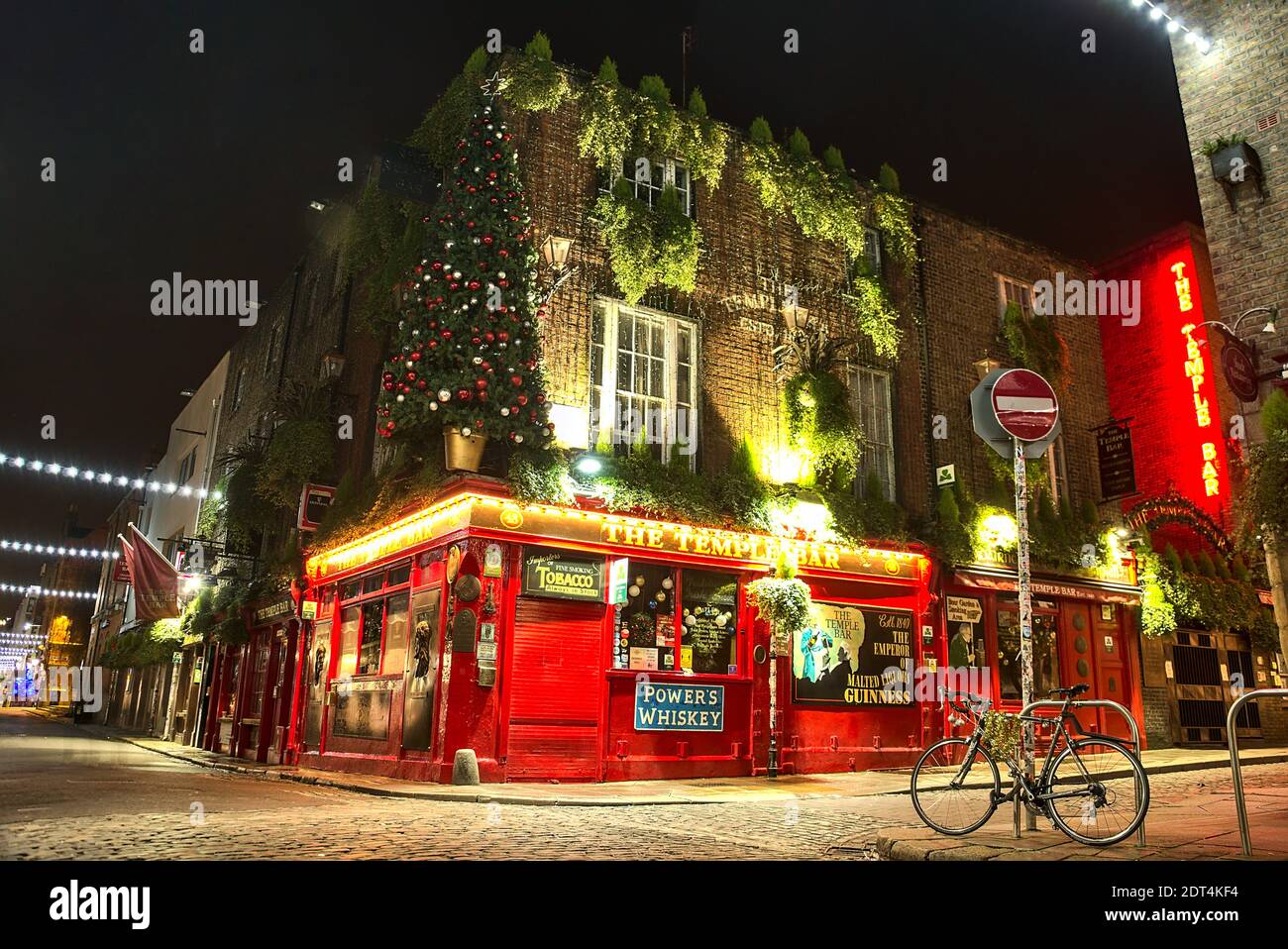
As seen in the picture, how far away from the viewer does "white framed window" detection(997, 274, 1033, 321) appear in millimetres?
19891

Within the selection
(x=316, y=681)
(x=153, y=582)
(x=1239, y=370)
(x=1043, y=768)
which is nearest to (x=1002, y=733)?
(x=1043, y=768)

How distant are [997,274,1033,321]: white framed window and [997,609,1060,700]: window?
659 cm

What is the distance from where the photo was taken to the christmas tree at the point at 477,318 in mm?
13039

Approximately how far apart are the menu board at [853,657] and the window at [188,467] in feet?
83.0

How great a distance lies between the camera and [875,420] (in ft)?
57.8

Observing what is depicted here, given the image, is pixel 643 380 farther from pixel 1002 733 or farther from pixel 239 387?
pixel 239 387

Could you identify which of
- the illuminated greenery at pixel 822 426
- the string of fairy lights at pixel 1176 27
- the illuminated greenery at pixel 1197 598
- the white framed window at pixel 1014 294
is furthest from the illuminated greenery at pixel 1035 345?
the string of fairy lights at pixel 1176 27

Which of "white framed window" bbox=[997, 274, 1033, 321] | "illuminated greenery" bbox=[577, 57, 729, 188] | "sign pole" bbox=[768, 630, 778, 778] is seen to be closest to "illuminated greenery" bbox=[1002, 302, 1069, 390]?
"white framed window" bbox=[997, 274, 1033, 321]

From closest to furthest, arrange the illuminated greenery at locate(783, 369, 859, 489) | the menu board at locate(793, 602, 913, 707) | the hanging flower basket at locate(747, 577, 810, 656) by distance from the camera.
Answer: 1. the hanging flower basket at locate(747, 577, 810, 656)
2. the menu board at locate(793, 602, 913, 707)
3. the illuminated greenery at locate(783, 369, 859, 489)

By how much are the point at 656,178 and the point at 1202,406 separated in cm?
1313

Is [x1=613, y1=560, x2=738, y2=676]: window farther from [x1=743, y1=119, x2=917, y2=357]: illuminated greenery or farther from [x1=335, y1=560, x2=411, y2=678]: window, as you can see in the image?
[x1=743, y1=119, x2=917, y2=357]: illuminated greenery

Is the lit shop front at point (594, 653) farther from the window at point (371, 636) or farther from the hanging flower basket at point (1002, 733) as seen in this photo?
the hanging flower basket at point (1002, 733)

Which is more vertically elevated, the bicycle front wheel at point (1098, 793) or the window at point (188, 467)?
the window at point (188, 467)
